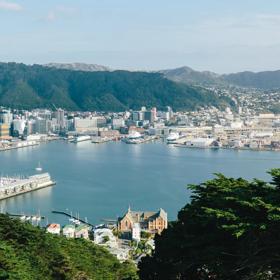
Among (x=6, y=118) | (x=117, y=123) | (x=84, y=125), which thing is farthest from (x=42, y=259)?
(x=117, y=123)

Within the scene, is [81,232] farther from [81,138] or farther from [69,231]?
[81,138]

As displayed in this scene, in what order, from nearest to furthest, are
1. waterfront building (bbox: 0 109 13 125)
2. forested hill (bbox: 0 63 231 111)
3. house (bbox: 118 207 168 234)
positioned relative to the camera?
house (bbox: 118 207 168 234) → waterfront building (bbox: 0 109 13 125) → forested hill (bbox: 0 63 231 111)

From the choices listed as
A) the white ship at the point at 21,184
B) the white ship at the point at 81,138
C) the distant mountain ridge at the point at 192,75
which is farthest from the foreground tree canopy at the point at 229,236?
the distant mountain ridge at the point at 192,75

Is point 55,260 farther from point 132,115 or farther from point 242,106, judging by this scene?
point 242,106

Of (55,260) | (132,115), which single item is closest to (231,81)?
(132,115)

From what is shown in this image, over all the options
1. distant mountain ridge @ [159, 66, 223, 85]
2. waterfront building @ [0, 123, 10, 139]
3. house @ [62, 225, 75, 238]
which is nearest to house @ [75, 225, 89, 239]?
house @ [62, 225, 75, 238]

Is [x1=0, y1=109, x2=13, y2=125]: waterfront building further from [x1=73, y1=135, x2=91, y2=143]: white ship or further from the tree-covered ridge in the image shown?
the tree-covered ridge
